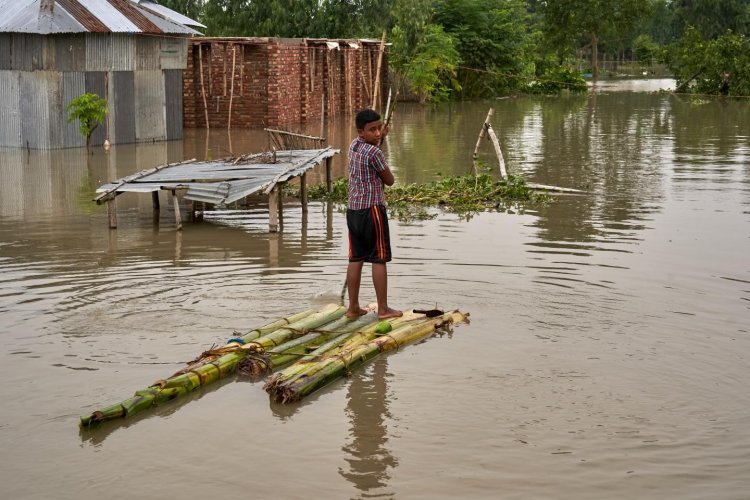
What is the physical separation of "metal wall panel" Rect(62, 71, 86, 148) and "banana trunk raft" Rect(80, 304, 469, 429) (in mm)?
14729

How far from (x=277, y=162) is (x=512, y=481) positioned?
9303 millimetres

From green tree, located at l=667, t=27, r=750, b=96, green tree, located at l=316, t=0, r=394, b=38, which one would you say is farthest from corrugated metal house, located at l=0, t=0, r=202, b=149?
green tree, located at l=667, t=27, r=750, b=96

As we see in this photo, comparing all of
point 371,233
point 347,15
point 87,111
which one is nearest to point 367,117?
point 371,233

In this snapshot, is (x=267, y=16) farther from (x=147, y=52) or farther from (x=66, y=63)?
(x=66, y=63)

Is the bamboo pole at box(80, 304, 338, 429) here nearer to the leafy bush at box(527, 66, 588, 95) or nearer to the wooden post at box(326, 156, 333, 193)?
the wooden post at box(326, 156, 333, 193)

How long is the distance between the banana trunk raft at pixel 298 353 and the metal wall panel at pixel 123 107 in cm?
1569

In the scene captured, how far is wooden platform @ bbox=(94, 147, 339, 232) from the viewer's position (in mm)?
12663

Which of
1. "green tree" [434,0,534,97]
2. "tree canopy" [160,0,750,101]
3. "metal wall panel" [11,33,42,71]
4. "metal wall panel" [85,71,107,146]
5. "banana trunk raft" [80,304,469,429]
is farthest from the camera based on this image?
"green tree" [434,0,534,97]

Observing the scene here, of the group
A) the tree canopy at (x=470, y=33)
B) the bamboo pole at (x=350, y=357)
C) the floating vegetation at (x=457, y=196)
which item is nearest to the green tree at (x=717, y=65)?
the tree canopy at (x=470, y=33)

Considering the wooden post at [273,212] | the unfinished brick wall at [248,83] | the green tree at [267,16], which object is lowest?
the wooden post at [273,212]

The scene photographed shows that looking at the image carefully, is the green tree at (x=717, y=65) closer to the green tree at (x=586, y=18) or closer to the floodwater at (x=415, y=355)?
the green tree at (x=586, y=18)

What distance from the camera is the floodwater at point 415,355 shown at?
5855 millimetres

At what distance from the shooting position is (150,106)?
959 inches

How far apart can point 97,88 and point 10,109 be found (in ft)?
5.78
